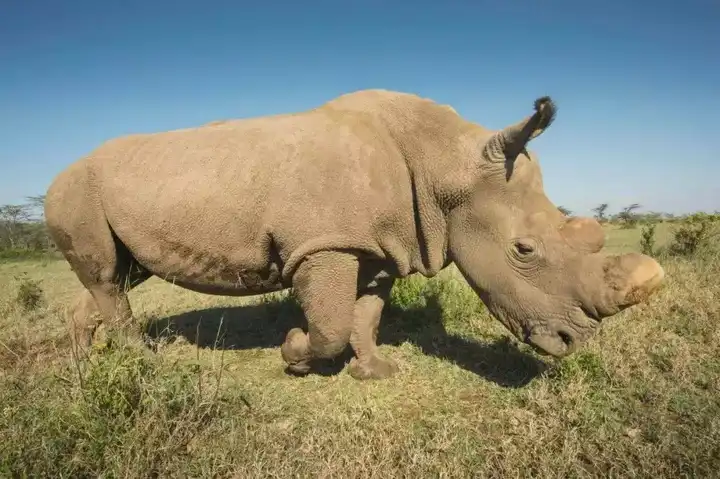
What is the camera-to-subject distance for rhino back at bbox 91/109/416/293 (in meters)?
4.00

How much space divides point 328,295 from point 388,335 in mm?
1924

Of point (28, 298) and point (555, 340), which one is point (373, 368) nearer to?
point (555, 340)

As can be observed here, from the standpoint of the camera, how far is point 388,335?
225 inches

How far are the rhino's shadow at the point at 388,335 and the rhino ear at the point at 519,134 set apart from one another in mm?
1912

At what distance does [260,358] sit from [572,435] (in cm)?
314

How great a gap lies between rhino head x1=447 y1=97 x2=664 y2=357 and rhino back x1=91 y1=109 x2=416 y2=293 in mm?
668

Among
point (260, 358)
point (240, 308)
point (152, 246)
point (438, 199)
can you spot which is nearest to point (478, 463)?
point (438, 199)

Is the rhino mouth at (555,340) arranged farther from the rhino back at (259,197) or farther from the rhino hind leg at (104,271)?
the rhino hind leg at (104,271)

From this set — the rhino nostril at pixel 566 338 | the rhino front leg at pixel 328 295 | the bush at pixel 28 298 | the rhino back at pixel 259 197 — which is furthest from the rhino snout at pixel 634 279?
the bush at pixel 28 298

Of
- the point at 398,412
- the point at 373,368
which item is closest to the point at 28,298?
the point at 373,368

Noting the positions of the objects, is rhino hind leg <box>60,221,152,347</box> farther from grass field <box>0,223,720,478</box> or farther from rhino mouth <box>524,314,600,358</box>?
rhino mouth <box>524,314,600,358</box>

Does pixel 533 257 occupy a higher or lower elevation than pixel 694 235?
higher

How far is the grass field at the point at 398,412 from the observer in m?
2.84

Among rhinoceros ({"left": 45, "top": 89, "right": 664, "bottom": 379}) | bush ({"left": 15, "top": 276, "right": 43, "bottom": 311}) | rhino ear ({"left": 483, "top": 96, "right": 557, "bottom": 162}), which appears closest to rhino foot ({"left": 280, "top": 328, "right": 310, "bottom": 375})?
rhinoceros ({"left": 45, "top": 89, "right": 664, "bottom": 379})
